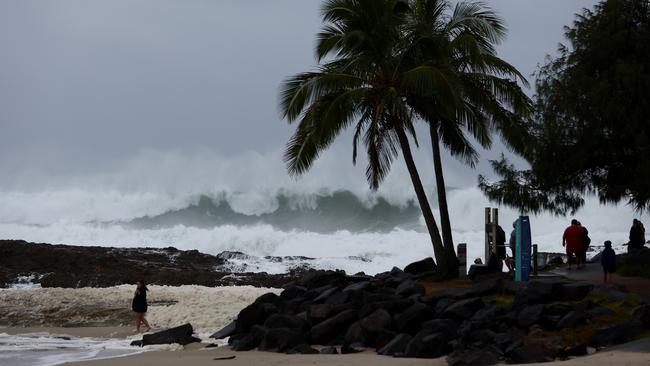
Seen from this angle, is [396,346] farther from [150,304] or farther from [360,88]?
[150,304]

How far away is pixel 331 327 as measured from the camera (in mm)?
15328

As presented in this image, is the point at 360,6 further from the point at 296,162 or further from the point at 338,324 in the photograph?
the point at 338,324

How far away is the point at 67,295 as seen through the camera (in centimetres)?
2578

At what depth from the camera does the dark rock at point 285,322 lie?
15898 millimetres

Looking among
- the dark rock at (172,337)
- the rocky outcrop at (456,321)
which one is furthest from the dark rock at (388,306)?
the dark rock at (172,337)

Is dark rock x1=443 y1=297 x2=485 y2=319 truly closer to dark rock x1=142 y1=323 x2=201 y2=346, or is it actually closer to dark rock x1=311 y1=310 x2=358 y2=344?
dark rock x1=311 y1=310 x2=358 y2=344

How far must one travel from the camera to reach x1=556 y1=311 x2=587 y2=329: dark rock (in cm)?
1332

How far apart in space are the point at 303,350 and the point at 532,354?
407 cm

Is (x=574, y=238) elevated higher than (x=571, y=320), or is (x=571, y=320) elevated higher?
(x=574, y=238)

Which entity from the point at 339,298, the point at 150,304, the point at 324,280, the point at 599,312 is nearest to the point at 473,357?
the point at 599,312

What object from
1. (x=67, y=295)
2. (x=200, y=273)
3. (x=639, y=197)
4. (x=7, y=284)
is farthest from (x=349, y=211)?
(x=639, y=197)

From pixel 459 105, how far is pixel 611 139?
197 inches

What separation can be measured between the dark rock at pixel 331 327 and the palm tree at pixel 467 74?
16.9 feet

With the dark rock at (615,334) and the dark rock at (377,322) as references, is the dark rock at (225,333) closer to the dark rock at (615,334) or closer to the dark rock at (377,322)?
the dark rock at (377,322)
